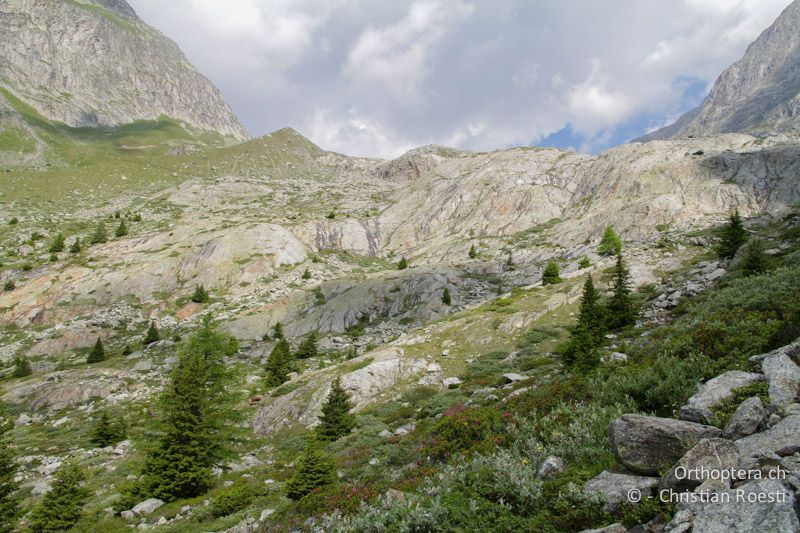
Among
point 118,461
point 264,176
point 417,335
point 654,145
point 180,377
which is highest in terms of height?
point 264,176

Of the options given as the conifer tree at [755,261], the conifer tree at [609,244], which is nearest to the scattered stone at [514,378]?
the conifer tree at [755,261]

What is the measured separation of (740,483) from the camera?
16.9 feet

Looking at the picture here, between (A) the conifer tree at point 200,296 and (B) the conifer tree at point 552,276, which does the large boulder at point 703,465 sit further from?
(A) the conifer tree at point 200,296

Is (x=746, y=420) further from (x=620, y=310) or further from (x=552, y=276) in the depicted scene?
(x=552, y=276)

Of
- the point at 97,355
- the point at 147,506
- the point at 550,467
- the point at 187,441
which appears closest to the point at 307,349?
the point at 97,355

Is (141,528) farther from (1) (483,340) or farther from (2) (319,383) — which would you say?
(1) (483,340)

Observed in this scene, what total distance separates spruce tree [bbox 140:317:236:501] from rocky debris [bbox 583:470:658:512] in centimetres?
1740

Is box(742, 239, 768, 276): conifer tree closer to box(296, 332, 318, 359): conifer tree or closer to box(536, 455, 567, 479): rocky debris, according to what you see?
box(536, 455, 567, 479): rocky debris

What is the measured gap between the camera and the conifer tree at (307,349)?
149ft

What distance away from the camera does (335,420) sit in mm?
23062

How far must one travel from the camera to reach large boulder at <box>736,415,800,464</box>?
17.5ft

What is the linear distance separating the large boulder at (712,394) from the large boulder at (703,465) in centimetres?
192

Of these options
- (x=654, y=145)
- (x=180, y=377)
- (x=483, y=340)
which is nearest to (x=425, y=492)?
(x=180, y=377)

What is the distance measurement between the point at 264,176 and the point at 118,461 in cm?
14204
